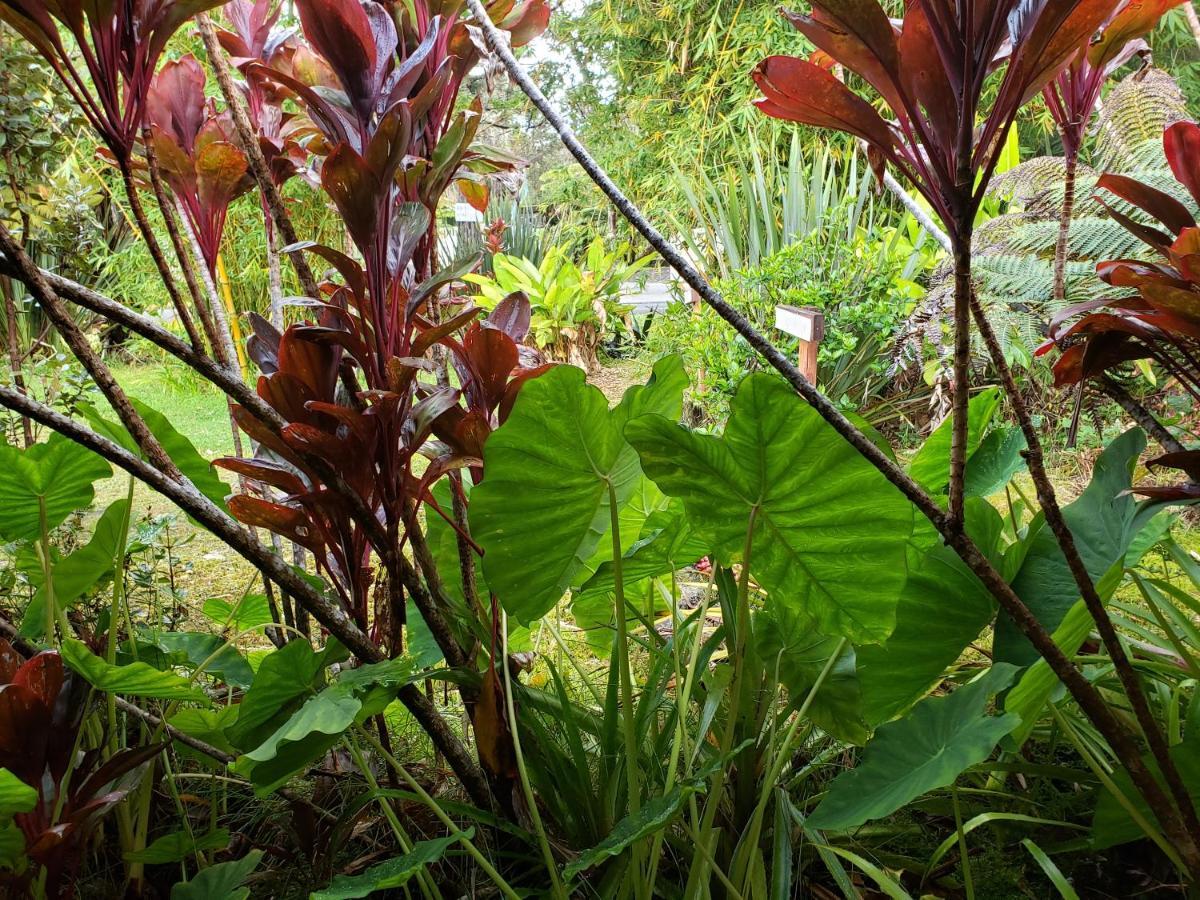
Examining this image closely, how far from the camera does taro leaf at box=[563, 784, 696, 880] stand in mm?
506

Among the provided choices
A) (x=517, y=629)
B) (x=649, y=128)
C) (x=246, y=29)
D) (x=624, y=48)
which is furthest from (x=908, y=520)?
(x=624, y=48)

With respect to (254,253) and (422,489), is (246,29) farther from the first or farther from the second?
(254,253)

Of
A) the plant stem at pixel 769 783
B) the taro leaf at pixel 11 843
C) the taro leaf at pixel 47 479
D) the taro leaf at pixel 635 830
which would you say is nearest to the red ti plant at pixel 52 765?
the taro leaf at pixel 11 843

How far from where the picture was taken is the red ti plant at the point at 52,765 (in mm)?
612

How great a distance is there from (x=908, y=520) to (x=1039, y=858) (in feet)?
1.03

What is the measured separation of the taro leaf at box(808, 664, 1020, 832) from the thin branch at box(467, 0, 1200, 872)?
0.17 feet

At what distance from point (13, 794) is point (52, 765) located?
14 cm

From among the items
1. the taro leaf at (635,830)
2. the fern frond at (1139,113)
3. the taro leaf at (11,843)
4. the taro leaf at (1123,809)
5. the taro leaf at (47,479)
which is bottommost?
the taro leaf at (1123,809)

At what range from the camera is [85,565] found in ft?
2.84

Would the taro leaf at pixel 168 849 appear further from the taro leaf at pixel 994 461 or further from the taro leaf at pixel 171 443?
the taro leaf at pixel 994 461

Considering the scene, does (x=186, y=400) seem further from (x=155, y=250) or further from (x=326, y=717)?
(x=326, y=717)

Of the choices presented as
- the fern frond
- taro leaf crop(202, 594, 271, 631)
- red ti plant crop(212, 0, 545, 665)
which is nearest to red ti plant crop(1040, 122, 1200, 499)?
red ti plant crop(212, 0, 545, 665)

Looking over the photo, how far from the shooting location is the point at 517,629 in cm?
99

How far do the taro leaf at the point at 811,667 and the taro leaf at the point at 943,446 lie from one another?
0.19 meters
